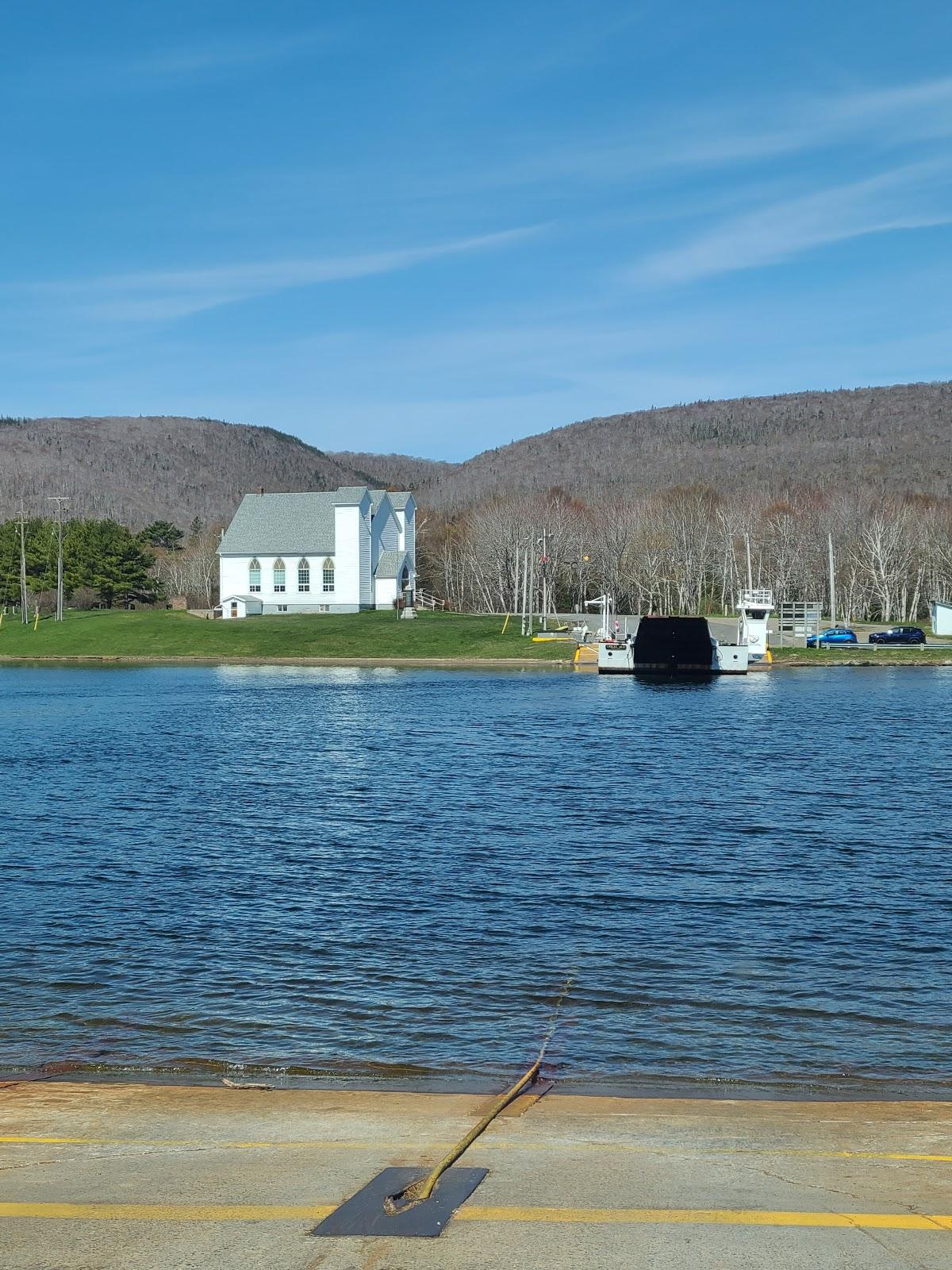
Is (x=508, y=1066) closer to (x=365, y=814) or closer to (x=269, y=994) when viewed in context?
(x=269, y=994)

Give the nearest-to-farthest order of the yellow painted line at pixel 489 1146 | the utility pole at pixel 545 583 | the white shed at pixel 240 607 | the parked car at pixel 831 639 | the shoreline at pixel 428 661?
the yellow painted line at pixel 489 1146 < the shoreline at pixel 428 661 < the parked car at pixel 831 639 < the utility pole at pixel 545 583 < the white shed at pixel 240 607

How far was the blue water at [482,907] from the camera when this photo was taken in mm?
14086

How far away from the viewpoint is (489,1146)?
32.4 ft

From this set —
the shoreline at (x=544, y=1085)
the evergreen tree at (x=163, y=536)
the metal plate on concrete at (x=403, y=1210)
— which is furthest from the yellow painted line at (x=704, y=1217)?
the evergreen tree at (x=163, y=536)

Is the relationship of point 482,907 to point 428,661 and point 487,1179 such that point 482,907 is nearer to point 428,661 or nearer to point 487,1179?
point 487,1179

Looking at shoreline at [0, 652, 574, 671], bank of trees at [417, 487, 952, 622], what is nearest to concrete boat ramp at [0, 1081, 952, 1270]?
shoreline at [0, 652, 574, 671]

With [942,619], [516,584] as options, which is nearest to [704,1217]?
[942,619]

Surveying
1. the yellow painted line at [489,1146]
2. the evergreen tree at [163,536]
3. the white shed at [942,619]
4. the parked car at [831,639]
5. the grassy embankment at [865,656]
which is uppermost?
the evergreen tree at [163,536]

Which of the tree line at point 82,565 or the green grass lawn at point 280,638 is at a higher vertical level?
the tree line at point 82,565

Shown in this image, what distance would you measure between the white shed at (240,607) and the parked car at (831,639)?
51690 millimetres

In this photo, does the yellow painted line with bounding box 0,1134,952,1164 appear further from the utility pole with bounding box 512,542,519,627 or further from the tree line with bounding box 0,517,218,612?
the tree line with bounding box 0,517,218,612

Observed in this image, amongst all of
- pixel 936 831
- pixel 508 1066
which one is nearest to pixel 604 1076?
pixel 508 1066

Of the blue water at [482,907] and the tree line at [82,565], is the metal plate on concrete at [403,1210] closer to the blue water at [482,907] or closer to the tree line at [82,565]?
the blue water at [482,907]

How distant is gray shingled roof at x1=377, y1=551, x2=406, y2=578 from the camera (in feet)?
420
